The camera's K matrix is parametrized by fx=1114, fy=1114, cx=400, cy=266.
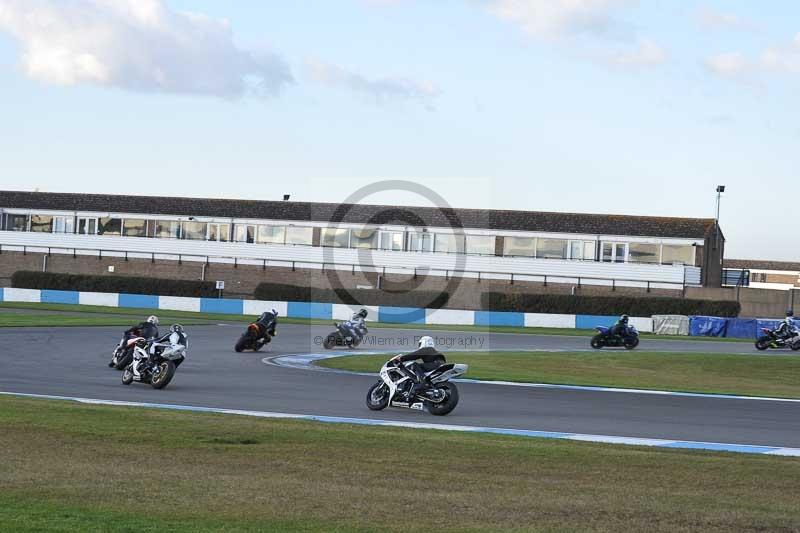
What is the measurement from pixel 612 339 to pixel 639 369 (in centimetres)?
814

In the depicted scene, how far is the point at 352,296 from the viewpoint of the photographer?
214ft

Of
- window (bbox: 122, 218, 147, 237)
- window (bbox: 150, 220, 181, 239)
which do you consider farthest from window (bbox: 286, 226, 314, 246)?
window (bbox: 122, 218, 147, 237)

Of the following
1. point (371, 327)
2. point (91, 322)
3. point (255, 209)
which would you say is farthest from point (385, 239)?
point (91, 322)

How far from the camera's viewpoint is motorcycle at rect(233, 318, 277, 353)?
32.2 metres

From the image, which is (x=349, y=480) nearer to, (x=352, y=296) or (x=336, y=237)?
(x=352, y=296)

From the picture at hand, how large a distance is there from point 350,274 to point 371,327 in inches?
739

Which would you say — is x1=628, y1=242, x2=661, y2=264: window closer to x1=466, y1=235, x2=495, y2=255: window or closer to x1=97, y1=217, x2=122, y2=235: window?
x1=466, y1=235, x2=495, y2=255: window

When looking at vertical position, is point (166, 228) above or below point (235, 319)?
above

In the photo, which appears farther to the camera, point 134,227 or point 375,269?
point 134,227

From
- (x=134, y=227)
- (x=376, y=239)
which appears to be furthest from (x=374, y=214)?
(x=134, y=227)

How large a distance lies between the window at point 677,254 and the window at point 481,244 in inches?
413

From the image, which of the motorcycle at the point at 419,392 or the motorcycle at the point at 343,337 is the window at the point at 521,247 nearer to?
the motorcycle at the point at 343,337

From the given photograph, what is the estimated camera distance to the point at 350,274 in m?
68.4

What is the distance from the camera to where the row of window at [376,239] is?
68.2 meters
